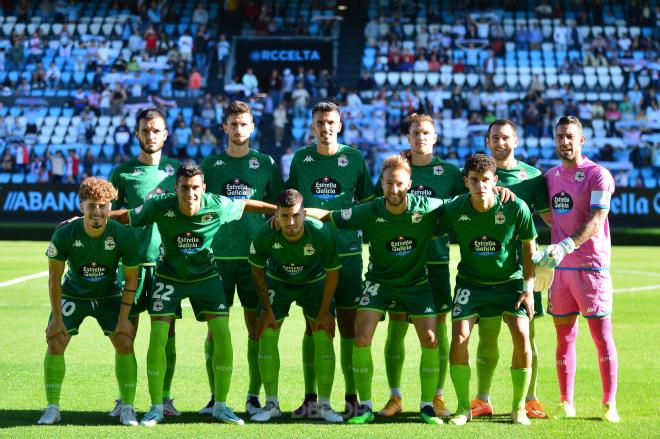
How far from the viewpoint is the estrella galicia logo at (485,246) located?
7938mm

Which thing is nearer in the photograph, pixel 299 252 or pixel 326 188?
pixel 299 252

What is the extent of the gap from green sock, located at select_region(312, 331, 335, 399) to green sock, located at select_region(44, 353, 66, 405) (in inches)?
77.3

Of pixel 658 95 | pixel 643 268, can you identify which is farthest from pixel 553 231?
pixel 658 95

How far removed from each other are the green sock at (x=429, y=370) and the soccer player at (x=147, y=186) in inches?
78.8

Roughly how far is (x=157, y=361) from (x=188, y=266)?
0.77m

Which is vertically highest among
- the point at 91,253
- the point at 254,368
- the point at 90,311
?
the point at 91,253

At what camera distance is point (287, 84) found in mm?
34156

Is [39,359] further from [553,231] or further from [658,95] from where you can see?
[658,95]

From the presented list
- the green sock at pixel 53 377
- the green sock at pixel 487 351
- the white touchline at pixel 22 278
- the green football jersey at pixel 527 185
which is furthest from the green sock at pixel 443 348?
the white touchline at pixel 22 278

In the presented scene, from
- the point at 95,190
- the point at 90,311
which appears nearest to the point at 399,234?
the point at 95,190

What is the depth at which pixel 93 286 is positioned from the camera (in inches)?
317

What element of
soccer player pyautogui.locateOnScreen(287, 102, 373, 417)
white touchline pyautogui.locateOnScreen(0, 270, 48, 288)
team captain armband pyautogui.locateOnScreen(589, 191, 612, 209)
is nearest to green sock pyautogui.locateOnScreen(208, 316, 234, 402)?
soccer player pyautogui.locateOnScreen(287, 102, 373, 417)

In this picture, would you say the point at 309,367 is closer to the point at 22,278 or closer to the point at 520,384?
the point at 520,384

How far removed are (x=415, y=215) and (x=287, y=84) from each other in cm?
2656
